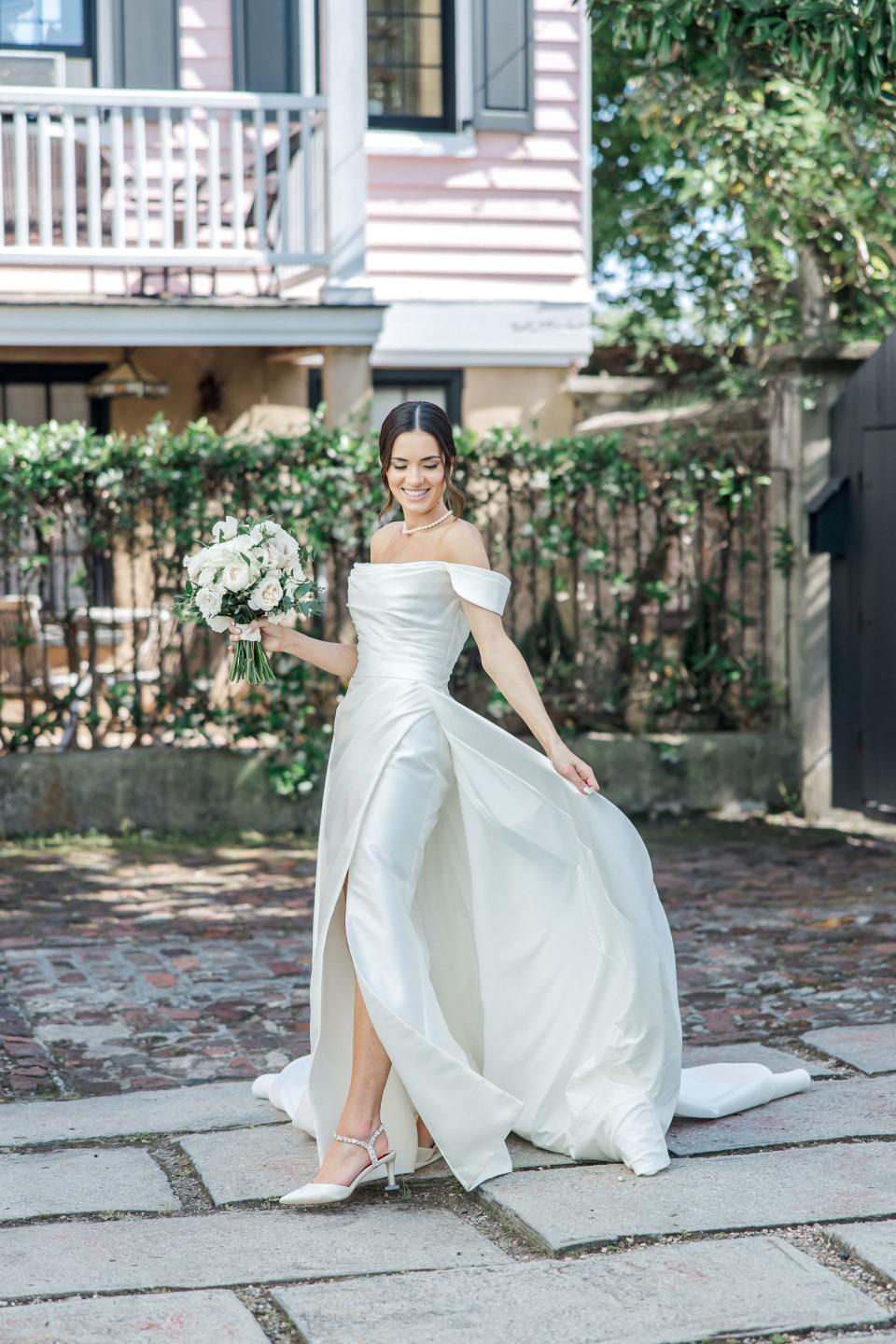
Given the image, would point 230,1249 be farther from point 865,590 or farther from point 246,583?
point 865,590

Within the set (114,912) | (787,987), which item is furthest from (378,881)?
(114,912)

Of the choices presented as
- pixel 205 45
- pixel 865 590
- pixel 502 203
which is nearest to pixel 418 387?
pixel 502 203

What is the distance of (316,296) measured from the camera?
10.8 m

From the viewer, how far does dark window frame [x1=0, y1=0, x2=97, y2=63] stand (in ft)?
36.6

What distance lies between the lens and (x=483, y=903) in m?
4.14

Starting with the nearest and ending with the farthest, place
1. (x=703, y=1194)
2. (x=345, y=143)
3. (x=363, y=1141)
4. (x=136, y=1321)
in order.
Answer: (x=136, y=1321), (x=703, y=1194), (x=363, y=1141), (x=345, y=143)

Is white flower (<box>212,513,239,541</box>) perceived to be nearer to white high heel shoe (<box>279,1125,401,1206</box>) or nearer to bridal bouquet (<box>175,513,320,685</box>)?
bridal bouquet (<box>175,513,320,685</box>)

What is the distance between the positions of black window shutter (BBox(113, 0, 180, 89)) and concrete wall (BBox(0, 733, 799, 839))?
16.2 ft

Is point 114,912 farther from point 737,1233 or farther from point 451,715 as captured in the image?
point 737,1233

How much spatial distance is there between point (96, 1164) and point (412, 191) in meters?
9.14

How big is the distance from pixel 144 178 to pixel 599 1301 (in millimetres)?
8228

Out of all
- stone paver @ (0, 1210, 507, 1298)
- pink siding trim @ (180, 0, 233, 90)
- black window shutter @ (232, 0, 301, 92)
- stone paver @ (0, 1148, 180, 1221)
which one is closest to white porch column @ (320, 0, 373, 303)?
black window shutter @ (232, 0, 301, 92)

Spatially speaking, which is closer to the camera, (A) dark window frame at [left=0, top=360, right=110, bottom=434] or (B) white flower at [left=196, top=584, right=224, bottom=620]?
(B) white flower at [left=196, top=584, right=224, bottom=620]

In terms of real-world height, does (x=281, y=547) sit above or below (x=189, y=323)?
below
